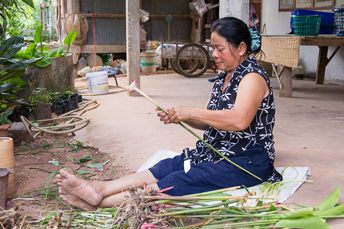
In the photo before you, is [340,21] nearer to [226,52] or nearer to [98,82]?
[98,82]

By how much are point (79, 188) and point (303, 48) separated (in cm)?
756

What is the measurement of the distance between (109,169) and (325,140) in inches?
80.9

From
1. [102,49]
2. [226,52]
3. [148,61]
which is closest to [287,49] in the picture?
[226,52]

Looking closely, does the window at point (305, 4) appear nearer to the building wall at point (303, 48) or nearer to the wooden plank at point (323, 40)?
the building wall at point (303, 48)

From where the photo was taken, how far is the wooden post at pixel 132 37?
23.6ft

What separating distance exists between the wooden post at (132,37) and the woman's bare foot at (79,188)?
4.77 meters

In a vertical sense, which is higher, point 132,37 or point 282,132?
point 132,37

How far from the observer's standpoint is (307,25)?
634 centimetres

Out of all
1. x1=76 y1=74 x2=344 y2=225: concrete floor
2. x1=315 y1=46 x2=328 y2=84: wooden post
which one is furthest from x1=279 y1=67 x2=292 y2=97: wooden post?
x1=315 y1=46 x2=328 y2=84: wooden post

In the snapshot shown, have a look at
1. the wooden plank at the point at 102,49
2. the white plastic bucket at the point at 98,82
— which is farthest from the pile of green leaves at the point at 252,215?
the wooden plank at the point at 102,49

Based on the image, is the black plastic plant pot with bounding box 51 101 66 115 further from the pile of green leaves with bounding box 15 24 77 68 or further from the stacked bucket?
the stacked bucket

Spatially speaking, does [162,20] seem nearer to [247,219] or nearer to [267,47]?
[267,47]

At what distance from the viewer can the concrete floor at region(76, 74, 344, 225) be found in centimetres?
343

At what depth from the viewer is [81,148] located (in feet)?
13.7
